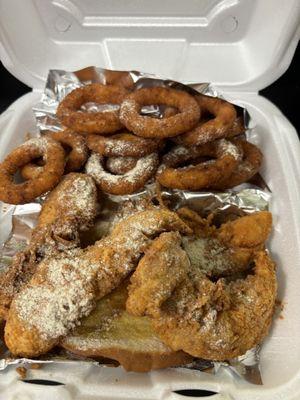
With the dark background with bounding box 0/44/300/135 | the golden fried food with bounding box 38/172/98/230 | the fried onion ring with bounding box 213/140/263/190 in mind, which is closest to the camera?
the golden fried food with bounding box 38/172/98/230

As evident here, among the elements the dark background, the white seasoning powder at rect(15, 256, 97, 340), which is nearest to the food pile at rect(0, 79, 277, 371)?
the white seasoning powder at rect(15, 256, 97, 340)

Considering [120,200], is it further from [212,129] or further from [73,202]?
[212,129]

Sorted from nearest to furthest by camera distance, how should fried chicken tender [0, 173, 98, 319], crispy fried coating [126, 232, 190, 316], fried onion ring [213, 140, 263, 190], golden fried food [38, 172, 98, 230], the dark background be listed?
crispy fried coating [126, 232, 190, 316] → fried chicken tender [0, 173, 98, 319] → golden fried food [38, 172, 98, 230] → fried onion ring [213, 140, 263, 190] → the dark background

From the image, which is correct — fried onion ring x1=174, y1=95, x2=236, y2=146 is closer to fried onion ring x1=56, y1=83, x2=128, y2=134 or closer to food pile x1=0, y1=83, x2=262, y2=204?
food pile x1=0, y1=83, x2=262, y2=204

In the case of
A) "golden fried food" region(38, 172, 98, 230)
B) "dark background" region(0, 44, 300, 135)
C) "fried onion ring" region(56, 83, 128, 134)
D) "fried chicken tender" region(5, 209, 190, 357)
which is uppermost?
"fried onion ring" region(56, 83, 128, 134)

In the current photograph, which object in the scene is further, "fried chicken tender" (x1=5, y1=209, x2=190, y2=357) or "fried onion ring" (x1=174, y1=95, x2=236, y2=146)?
"fried onion ring" (x1=174, y1=95, x2=236, y2=146)

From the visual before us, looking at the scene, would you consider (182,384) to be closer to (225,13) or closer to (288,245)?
(288,245)

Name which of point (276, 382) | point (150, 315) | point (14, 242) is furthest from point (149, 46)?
point (276, 382)

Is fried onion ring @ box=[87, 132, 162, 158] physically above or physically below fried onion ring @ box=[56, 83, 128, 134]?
below
